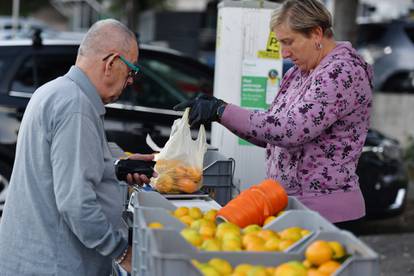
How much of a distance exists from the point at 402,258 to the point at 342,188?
3.63 metres

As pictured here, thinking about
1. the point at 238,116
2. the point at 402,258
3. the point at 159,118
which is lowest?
the point at 402,258

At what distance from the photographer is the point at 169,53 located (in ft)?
26.2

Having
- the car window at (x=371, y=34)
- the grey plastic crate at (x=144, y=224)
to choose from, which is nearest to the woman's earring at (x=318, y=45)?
the grey plastic crate at (x=144, y=224)

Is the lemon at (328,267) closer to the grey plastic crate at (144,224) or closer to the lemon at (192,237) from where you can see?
the lemon at (192,237)

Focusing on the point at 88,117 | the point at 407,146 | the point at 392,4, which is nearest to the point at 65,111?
the point at 88,117

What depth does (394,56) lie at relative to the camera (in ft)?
47.3

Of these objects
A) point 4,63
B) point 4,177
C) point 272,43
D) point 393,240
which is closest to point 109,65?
point 272,43

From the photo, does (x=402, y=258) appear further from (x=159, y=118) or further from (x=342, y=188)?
(x=342, y=188)

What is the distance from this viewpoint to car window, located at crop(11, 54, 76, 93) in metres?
7.70

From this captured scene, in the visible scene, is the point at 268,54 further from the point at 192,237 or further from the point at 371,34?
the point at 371,34

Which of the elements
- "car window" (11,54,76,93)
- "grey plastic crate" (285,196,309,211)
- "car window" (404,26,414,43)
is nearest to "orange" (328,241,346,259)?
"grey plastic crate" (285,196,309,211)

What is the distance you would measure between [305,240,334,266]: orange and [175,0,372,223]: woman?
962 millimetres

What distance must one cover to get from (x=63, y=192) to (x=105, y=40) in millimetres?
616

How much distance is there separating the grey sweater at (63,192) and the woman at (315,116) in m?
0.69
